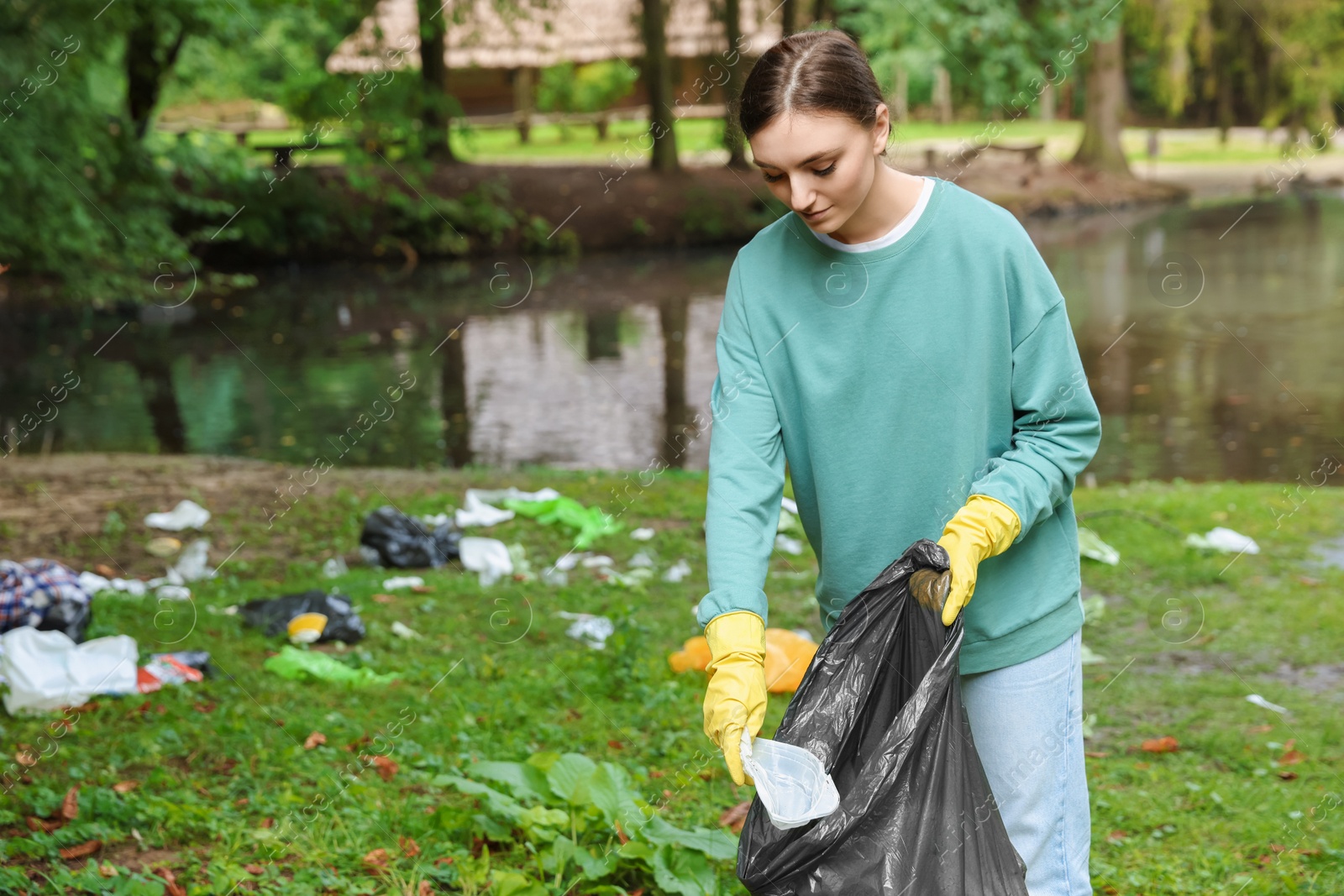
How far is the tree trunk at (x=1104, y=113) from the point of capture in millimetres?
26438

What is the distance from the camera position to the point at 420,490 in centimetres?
699

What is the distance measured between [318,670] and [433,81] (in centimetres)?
1900

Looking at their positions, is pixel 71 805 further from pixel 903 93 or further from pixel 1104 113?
pixel 903 93

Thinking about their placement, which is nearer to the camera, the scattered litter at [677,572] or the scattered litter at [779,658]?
the scattered litter at [779,658]

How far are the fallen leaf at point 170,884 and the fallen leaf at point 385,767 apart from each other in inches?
27.2

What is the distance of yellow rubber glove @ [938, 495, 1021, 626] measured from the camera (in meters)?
1.90

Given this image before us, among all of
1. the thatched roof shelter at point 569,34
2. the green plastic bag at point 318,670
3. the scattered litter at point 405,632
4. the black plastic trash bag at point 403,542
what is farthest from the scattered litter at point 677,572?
the thatched roof shelter at point 569,34

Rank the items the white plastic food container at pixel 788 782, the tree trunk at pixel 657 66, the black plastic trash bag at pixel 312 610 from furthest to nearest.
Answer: the tree trunk at pixel 657 66 < the black plastic trash bag at pixel 312 610 < the white plastic food container at pixel 788 782

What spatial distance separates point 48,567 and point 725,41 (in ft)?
75.6

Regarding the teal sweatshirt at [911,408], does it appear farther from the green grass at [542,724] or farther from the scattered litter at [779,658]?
the scattered litter at [779,658]

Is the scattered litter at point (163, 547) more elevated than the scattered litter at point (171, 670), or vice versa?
the scattered litter at point (171, 670)

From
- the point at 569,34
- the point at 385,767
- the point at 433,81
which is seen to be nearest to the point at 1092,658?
the point at 385,767

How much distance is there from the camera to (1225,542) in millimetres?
5605

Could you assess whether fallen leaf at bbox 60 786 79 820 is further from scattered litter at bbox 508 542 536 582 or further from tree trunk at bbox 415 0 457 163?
tree trunk at bbox 415 0 457 163
